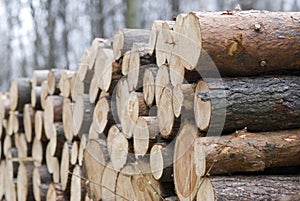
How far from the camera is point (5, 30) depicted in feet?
31.2

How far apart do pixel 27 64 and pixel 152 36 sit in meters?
7.69

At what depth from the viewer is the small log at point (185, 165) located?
2.21 meters

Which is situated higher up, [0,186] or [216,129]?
[216,129]

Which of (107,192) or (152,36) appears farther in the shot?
(107,192)

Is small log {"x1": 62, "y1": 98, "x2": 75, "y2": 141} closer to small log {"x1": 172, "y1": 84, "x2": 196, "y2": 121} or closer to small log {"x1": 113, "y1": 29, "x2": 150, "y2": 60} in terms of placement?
small log {"x1": 113, "y1": 29, "x2": 150, "y2": 60}

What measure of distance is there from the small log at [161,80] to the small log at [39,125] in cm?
183

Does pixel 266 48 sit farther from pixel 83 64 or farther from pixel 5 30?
pixel 5 30

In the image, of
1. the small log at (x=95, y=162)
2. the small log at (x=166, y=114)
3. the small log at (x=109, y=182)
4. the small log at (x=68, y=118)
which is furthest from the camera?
the small log at (x=68, y=118)

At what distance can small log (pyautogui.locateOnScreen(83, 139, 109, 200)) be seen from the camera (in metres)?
3.13

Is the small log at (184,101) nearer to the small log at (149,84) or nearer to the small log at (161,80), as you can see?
the small log at (161,80)

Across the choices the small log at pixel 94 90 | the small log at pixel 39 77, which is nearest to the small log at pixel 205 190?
the small log at pixel 94 90

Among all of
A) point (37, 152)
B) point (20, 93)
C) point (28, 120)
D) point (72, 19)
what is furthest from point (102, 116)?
point (72, 19)

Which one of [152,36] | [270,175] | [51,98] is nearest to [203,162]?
[270,175]

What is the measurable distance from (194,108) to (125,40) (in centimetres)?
89
